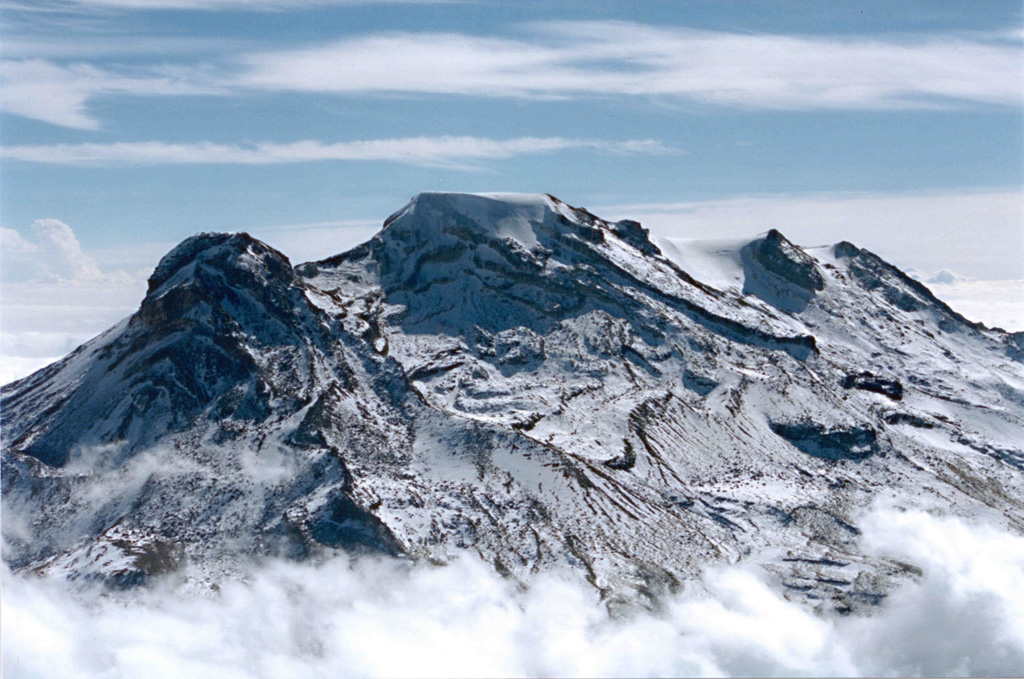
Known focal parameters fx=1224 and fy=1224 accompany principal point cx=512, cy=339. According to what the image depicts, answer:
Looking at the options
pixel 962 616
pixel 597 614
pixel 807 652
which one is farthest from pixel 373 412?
pixel 962 616

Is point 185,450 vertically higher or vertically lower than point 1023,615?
higher

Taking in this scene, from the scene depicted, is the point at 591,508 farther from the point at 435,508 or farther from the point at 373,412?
the point at 373,412

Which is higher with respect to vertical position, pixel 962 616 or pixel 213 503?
pixel 213 503

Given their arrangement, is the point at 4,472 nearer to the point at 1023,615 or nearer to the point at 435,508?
the point at 435,508

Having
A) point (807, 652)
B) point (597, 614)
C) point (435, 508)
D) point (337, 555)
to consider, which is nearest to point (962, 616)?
point (807, 652)

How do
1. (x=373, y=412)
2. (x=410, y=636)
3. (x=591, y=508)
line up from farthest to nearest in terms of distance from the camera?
(x=373, y=412) < (x=591, y=508) < (x=410, y=636)

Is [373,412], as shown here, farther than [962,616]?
Yes

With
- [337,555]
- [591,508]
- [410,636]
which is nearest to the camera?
[410,636]

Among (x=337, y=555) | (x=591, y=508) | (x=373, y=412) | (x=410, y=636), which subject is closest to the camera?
(x=410, y=636)

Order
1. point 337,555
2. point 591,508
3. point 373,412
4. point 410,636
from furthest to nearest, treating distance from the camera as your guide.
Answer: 1. point 373,412
2. point 591,508
3. point 337,555
4. point 410,636
